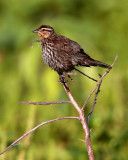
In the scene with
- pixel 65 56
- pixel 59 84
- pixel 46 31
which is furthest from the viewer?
pixel 59 84

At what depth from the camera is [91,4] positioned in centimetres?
911

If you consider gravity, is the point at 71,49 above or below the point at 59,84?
above

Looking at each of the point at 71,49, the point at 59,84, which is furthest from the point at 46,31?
the point at 59,84

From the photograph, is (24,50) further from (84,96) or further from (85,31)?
(84,96)

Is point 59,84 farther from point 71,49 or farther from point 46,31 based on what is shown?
point 71,49

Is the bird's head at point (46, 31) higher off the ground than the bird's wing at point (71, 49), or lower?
higher

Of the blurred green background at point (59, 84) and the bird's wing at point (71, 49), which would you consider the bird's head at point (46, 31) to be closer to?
the bird's wing at point (71, 49)

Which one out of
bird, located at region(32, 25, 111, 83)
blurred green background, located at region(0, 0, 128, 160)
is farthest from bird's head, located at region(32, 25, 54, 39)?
blurred green background, located at region(0, 0, 128, 160)

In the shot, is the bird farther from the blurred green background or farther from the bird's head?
the blurred green background

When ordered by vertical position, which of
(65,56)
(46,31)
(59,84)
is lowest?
(59,84)

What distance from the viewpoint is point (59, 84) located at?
22.7 feet

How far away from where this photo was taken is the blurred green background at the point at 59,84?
16.0ft

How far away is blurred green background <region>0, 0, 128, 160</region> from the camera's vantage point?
4863mm

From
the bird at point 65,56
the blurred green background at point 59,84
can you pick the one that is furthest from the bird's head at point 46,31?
the blurred green background at point 59,84
